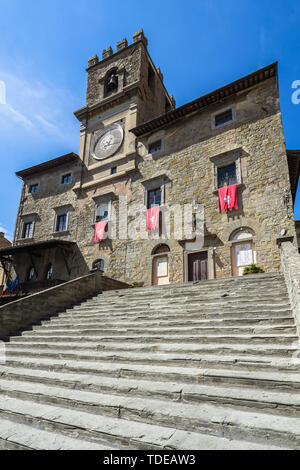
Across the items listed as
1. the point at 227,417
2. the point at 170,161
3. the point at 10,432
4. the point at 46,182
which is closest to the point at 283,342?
the point at 227,417

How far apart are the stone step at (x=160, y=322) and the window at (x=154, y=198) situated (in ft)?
29.7

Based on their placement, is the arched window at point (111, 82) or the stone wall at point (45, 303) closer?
the stone wall at point (45, 303)

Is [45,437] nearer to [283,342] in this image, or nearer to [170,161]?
[283,342]

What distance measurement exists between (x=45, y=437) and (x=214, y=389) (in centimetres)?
179

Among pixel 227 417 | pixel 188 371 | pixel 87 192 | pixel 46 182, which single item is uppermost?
pixel 46 182

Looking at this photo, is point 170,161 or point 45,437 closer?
point 45,437

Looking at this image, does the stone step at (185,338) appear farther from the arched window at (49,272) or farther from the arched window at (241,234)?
the arched window at (49,272)

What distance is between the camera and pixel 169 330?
5043 mm

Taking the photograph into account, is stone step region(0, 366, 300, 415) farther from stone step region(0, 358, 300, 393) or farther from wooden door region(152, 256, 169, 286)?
wooden door region(152, 256, 169, 286)

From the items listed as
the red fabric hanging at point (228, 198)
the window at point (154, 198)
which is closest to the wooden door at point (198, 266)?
the red fabric hanging at point (228, 198)

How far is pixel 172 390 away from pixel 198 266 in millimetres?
10055

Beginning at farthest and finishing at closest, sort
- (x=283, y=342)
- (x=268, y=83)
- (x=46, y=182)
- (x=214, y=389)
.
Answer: (x=46, y=182) < (x=268, y=83) < (x=283, y=342) < (x=214, y=389)

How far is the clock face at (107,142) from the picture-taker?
59.1 feet

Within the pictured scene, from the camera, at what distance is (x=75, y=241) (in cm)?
1772
